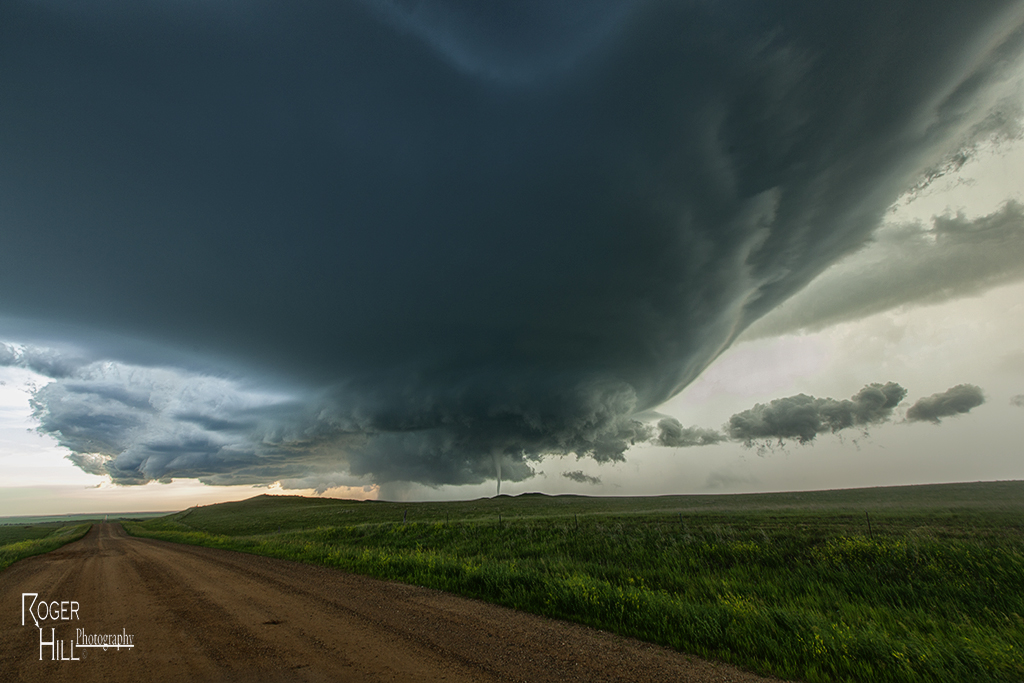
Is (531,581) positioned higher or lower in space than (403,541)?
higher

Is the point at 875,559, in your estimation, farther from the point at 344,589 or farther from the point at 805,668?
the point at 344,589

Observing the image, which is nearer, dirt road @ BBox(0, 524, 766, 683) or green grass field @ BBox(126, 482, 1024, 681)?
dirt road @ BBox(0, 524, 766, 683)

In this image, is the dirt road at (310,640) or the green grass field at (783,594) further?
the green grass field at (783,594)

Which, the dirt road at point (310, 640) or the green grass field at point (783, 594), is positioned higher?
the dirt road at point (310, 640)

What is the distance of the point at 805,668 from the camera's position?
23.1 feet

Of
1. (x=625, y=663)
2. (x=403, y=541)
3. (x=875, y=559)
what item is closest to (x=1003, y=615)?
(x=875, y=559)

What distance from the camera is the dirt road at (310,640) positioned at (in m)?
6.88

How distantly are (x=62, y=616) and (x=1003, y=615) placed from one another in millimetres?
24881

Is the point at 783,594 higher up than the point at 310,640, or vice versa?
the point at 310,640

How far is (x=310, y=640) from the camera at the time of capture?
329 inches

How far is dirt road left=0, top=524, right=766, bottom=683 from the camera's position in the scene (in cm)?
688

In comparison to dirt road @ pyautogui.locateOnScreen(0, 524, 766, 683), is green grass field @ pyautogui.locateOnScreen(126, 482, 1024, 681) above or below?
below

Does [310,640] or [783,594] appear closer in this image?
[310,640]

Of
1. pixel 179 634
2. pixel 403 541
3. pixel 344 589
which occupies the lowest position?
pixel 403 541
